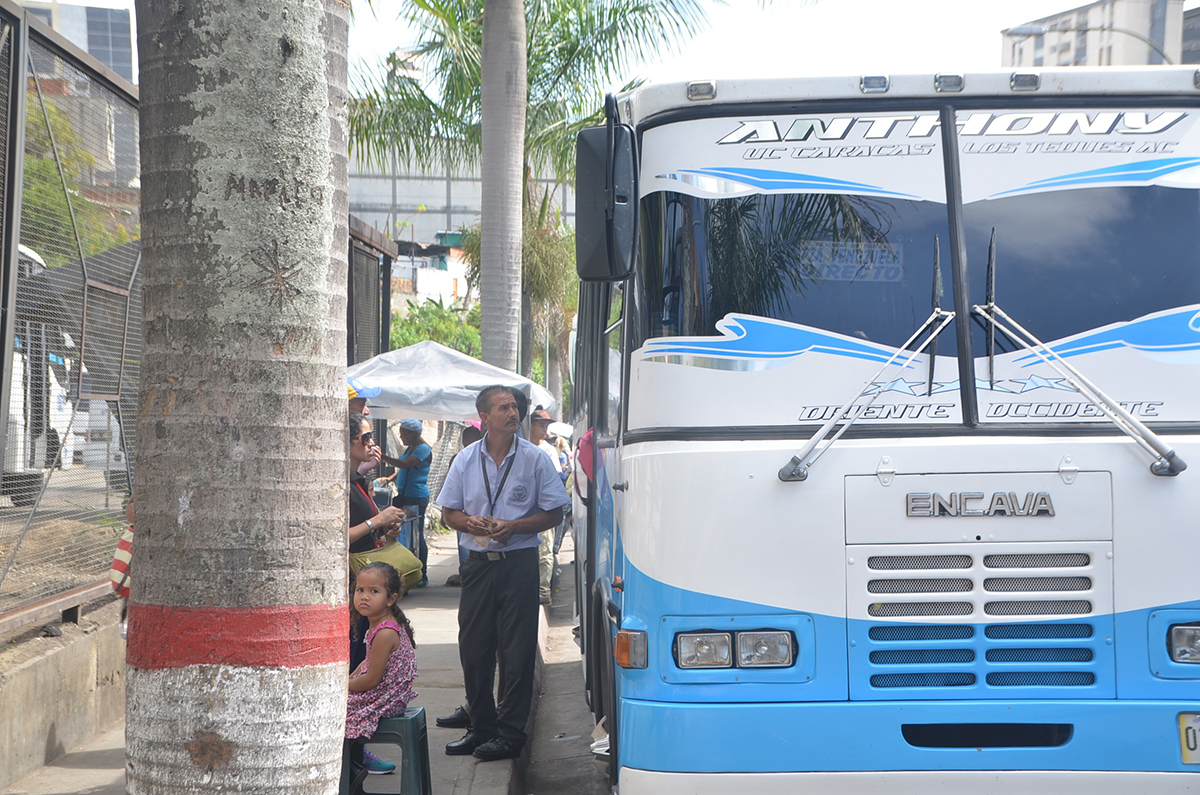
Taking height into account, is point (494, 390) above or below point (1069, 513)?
above

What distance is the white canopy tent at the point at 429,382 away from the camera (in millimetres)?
11211

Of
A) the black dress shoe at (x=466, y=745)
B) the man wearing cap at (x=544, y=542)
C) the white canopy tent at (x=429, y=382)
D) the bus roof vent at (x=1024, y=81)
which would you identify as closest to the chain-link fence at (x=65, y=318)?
the black dress shoe at (x=466, y=745)

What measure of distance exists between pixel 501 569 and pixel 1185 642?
11.3 feet

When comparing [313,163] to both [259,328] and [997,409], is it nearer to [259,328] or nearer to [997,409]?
[259,328]

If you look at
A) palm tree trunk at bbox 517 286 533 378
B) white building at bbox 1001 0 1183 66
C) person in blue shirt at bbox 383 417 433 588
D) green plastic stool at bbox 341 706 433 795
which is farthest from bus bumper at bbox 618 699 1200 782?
white building at bbox 1001 0 1183 66

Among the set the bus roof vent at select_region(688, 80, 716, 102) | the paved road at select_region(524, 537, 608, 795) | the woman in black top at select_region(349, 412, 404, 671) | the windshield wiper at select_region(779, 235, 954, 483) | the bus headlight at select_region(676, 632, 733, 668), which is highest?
the bus roof vent at select_region(688, 80, 716, 102)

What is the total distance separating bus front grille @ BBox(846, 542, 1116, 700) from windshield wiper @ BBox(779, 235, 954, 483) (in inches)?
12.6

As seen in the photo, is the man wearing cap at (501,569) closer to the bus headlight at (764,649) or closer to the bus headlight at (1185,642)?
the bus headlight at (764,649)

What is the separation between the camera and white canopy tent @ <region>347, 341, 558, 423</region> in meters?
11.2

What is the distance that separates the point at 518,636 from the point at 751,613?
266 centimetres

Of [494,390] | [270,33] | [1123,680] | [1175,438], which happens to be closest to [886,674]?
[1123,680]

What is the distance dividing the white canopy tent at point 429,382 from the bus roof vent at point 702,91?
7.08 meters

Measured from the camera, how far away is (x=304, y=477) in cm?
229

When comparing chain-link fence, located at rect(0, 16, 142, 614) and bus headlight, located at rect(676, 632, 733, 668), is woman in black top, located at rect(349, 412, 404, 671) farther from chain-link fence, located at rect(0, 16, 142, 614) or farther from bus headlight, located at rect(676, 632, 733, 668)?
bus headlight, located at rect(676, 632, 733, 668)
